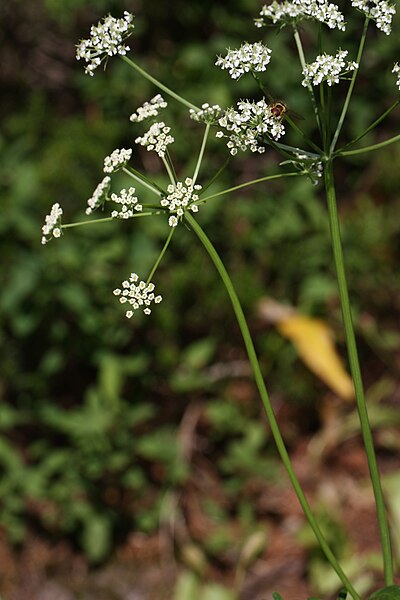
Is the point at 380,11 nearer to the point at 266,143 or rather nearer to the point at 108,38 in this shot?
the point at 266,143

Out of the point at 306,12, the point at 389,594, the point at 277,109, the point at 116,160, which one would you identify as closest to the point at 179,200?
the point at 116,160

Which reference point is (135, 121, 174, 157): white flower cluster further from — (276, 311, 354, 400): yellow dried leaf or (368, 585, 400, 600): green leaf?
(276, 311, 354, 400): yellow dried leaf

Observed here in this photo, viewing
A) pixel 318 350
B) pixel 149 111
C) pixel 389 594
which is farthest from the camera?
pixel 318 350

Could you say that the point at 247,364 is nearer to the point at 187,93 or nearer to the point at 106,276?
the point at 106,276

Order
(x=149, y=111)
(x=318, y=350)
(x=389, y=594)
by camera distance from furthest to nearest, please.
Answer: (x=318, y=350) → (x=149, y=111) → (x=389, y=594)

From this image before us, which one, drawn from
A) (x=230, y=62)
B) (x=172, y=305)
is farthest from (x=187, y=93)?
(x=230, y=62)

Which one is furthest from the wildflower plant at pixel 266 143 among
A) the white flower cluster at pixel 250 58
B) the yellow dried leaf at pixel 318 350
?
the yellow dried leaf at pixel 318 350

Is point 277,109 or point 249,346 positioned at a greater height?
point 277,109
